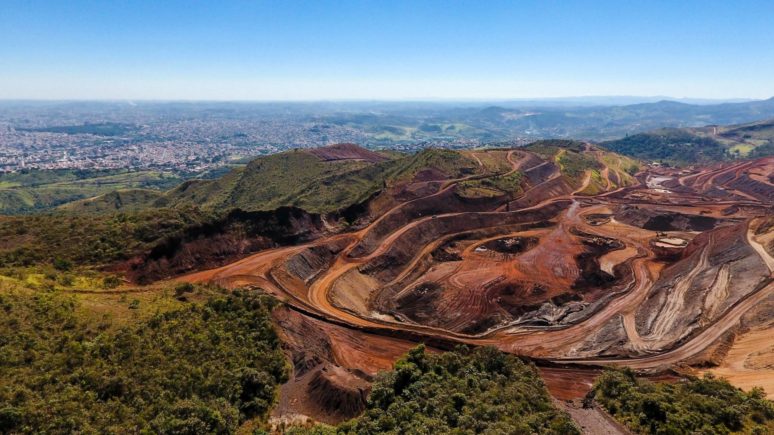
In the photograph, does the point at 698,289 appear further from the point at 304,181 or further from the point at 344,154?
the point at 344,154

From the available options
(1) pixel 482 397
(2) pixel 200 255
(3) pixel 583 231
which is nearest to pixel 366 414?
(1) pixel 482 397

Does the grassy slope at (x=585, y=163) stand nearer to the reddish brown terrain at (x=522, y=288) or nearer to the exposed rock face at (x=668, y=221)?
the exposed rock face at (x=668, y=221)

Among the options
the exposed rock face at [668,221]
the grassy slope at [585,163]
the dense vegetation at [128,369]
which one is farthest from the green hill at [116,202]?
the exposed rock face at [668,221]

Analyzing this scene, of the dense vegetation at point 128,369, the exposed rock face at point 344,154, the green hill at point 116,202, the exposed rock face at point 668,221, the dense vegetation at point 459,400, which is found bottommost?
the green hill at point 116,202

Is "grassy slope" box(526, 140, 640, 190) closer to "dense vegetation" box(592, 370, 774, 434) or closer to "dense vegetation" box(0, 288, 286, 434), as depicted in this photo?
"dense vegetation" box(592, 370, 774, 434)

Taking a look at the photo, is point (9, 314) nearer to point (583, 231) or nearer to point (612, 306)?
point (612, 306)

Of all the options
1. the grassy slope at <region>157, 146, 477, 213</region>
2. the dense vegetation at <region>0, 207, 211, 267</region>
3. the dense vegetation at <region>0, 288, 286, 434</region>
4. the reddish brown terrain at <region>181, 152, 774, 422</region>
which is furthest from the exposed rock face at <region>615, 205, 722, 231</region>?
the dense vegetation at <region>0, 207, 211, 267</region>
